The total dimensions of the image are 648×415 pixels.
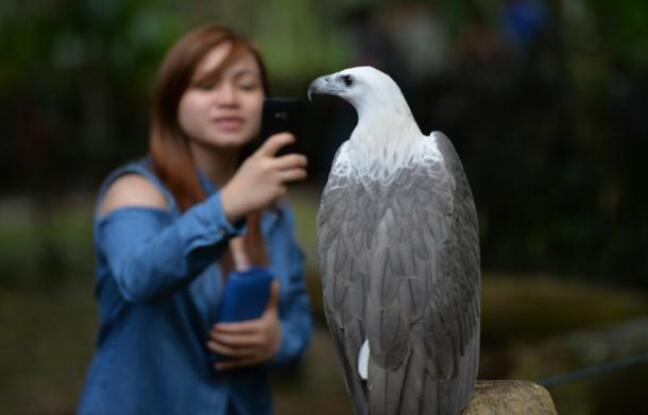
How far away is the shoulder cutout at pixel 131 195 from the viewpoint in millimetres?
3043

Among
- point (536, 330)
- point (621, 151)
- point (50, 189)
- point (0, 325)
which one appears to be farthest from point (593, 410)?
point (50, 189)

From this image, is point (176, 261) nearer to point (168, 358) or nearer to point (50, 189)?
point (168, 358)

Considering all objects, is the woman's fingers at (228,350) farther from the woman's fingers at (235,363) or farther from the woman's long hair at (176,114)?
the woman's long hair at (176,114)

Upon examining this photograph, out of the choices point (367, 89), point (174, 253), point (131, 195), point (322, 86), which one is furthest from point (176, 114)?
point (367, 89)

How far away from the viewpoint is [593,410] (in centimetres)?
437

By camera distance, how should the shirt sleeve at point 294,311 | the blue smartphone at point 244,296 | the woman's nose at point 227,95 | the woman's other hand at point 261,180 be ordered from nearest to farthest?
the woman's other hand at point 261,180 → the blue smartphone at point 244,296 → the woman's nose at point 227,95 → the shirt sleeve at point 294,311

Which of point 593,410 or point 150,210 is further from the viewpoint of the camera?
point 593,410

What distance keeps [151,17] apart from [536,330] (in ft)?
23.3

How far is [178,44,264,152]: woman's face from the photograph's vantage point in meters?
3.08

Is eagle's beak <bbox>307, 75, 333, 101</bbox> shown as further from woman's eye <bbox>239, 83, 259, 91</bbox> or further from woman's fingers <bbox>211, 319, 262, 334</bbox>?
woman's fingers <bbox>211, 319, 262, 334</bbox>

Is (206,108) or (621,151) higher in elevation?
(206,108)

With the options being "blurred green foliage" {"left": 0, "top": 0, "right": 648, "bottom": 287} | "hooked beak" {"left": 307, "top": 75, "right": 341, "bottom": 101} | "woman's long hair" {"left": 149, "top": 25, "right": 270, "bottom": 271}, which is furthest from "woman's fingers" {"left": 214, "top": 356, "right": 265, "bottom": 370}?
"blurred green foliage" {"left": 0, "top": 0, "right": 648, "bottom": 287}

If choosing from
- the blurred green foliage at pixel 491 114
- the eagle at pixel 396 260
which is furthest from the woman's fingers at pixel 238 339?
the blurred green foliage at pixel 491 114

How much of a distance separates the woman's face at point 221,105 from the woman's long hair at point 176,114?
0.06 ft
